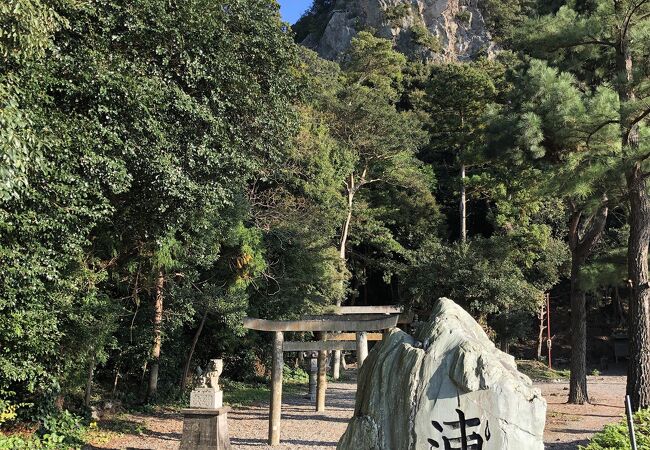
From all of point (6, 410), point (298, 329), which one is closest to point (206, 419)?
point (298, 329)

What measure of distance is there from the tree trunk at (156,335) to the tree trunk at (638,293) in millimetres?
8058

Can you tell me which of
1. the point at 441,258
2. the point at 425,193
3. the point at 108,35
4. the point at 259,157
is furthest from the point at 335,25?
the point at 108,35

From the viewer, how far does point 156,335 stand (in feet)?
38.5

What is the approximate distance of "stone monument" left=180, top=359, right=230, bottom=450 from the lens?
7699 mm

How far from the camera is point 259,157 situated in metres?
10.9

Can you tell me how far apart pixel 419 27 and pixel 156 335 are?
115 ft

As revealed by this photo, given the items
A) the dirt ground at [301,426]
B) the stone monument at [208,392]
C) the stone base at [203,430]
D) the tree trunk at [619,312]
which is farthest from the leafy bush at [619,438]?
the tree trunk at [619,312]

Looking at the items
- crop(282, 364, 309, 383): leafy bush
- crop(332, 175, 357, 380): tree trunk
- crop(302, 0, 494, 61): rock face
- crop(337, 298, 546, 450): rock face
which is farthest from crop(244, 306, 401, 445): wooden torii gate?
crop(302, 0, 494, 61): rock face

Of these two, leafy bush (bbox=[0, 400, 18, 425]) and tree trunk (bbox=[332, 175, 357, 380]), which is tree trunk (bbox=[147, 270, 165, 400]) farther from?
tree trunk (bbox=[332, 175, 357, 380])

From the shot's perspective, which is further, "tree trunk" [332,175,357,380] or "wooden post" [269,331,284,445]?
"tree trunk" [332,175,357,380]

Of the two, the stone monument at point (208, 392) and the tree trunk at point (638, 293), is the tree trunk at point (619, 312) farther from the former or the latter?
the stone monument at point (208, 392)

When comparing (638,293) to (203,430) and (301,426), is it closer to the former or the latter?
(301,426)

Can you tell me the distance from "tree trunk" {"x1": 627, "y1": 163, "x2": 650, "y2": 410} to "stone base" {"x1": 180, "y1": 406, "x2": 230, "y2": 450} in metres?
5.81

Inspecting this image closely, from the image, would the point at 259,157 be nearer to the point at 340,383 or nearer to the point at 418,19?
the point at 340,383
